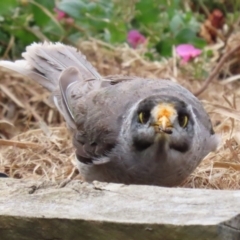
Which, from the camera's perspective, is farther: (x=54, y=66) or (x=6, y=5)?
(x=6, y=5)

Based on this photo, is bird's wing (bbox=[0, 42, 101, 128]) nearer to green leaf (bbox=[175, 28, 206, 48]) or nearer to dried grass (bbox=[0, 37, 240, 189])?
dried grass (bbox=[0, 37, 240, 189])

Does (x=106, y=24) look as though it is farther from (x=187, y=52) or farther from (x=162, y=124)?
(x=162, y=124)

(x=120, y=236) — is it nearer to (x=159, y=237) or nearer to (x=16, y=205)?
(x=159, y=237)

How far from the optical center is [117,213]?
2.38m

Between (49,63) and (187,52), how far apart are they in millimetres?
1301

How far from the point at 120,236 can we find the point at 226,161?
1471 mm

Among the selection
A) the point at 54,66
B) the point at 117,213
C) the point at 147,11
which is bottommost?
the point at 117,213

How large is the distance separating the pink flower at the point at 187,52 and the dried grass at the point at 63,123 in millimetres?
81

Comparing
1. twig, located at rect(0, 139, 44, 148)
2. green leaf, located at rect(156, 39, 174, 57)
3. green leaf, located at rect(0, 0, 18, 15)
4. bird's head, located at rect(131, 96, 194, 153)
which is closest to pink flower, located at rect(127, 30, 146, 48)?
green leaf, located at rect(156, 39, 174, 57)

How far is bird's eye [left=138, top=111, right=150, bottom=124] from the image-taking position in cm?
307

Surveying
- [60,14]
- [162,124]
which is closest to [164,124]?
[162,124]

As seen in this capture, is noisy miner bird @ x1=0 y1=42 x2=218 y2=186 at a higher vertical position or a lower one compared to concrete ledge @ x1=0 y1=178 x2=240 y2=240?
higher

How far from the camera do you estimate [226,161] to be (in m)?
3.73

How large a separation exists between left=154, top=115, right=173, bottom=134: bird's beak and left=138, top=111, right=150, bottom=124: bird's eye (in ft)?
0.28
